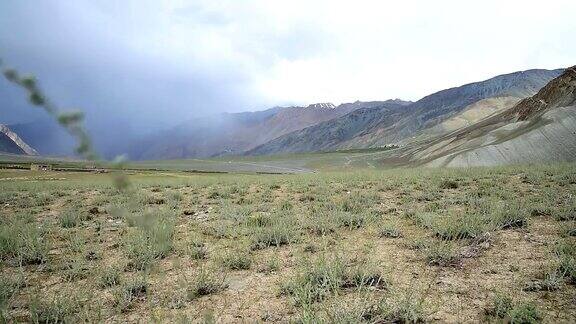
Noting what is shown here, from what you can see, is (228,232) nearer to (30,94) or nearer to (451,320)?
(451,320)

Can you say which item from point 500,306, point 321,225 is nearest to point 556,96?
point 321,225

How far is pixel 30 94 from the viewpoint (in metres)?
1.71

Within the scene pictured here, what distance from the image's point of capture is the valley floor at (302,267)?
445 cm

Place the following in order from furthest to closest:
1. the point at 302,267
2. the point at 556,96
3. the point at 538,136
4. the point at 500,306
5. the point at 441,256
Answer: the point at 556,96 < the point at 538,136 < the point at 441,256 < the point at 302,267 < the point at 500,306

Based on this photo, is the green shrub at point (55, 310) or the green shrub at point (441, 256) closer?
the green shrub at point (55, 310)

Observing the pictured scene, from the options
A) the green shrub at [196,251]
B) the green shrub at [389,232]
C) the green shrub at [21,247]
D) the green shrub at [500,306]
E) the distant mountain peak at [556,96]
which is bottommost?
the green shrub at [500,306]

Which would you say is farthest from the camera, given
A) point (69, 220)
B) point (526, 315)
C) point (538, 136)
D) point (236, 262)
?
point (538, 136)

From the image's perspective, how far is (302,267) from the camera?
5.83 m

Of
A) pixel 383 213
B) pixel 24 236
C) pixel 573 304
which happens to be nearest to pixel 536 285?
pixel 573 304

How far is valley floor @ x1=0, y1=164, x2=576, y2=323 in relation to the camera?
4.45m

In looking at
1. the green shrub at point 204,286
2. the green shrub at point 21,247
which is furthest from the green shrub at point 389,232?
the green shrub at point 21,247

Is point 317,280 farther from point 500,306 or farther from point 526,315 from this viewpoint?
point 526,315

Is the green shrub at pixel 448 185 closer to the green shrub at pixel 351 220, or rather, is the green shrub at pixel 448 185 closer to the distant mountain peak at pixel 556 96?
the green shrub at pixel 351 220

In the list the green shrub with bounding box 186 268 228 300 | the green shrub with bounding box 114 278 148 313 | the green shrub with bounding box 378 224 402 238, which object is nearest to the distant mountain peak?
the green shrub with bounding box 378 224 402 238
